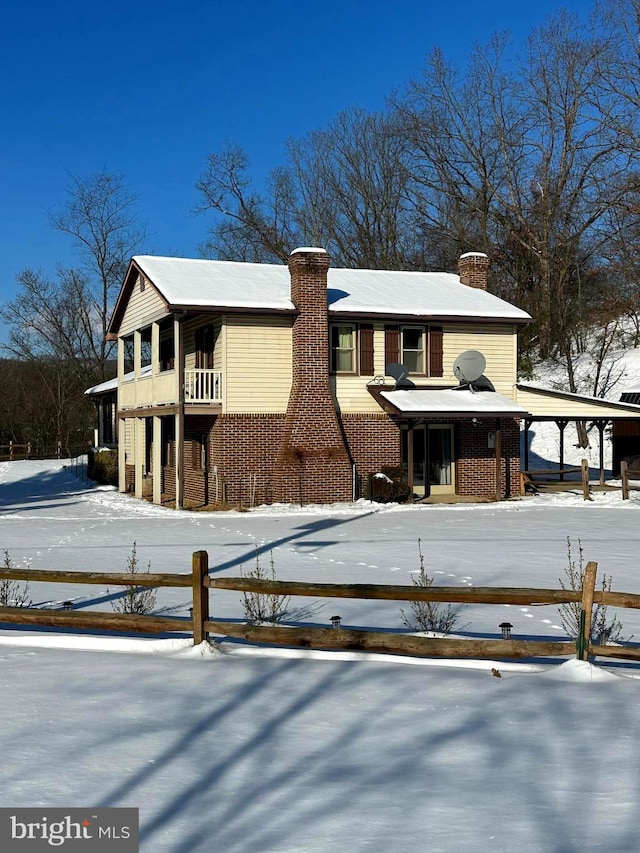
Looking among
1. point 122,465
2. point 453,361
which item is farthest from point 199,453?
point 453,361

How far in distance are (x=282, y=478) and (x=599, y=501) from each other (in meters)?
9.30

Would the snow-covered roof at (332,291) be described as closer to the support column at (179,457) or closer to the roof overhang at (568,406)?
the roof overhang at (568,406)

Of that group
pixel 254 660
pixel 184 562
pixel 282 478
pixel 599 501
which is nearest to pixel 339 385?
pixel 282 478

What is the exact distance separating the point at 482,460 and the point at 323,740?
2220cm

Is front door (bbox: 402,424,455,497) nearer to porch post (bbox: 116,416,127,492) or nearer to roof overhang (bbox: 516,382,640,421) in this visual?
roof overhang (bbox: 516,382,640,421)

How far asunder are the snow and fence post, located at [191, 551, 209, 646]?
18 centimetres

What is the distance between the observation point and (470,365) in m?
26.7

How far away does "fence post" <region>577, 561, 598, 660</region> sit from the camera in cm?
764

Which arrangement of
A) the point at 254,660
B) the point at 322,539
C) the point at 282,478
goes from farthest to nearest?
the point at 282,478, the point at 322,539, the point at 254,660

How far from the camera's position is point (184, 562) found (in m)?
14.4

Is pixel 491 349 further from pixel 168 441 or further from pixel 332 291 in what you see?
pixel 168 441

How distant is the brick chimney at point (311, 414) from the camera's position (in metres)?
24.8

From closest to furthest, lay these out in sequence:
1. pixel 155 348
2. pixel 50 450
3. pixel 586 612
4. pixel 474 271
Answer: pixel 586 612 < pixel 155 348 < pixel 474 271 < pixel 50 450

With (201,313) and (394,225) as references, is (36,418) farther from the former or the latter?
(201,313)
